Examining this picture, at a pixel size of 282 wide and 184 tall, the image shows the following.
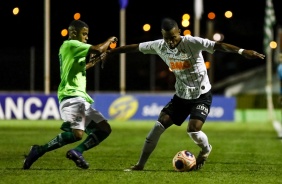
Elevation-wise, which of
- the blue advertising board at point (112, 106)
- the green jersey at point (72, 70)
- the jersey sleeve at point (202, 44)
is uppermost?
the jersey sleeve at point (202, 44)

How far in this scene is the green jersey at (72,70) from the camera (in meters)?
12.5

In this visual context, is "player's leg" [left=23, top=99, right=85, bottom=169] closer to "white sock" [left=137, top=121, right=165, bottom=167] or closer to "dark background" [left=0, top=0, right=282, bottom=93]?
"white sock" [left=137, top=121, right=165, bottom=167]

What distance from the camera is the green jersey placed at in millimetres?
12461

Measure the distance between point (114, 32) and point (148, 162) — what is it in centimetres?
3520

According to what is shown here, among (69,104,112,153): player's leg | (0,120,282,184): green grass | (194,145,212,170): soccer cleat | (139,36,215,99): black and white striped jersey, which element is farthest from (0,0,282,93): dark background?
(194,145,212,170): soccer cleat

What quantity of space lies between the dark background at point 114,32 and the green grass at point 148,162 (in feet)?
38.5

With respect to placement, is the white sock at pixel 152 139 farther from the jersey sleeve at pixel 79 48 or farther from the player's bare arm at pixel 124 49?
the jersey sleeve at pixel 79 48

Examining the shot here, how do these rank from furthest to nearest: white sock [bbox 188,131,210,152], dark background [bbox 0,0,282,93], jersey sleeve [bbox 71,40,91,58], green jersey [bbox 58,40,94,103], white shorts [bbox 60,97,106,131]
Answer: dark background [bbox 0,0,282,93] → white sock [bbox 188,131,210,152] → white shorts [bbox 60,97,106,131] → green jersey [bbox 58,40,94,103] → jersey sleeve [bbox 71,40,91,58]

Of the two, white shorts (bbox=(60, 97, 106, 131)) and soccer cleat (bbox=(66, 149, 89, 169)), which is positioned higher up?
white shorts (bbox=(60, 97, 106, 131))

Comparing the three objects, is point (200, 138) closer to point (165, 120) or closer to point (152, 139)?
point (165, 120)

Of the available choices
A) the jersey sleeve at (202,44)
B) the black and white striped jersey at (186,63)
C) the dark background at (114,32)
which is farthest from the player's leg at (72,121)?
the dark background at (114,32)

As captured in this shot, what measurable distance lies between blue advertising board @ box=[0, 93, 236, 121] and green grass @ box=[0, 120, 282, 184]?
21.9ft

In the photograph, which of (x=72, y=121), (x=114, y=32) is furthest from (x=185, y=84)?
(x=114, y=32)

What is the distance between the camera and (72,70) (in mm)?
12562
